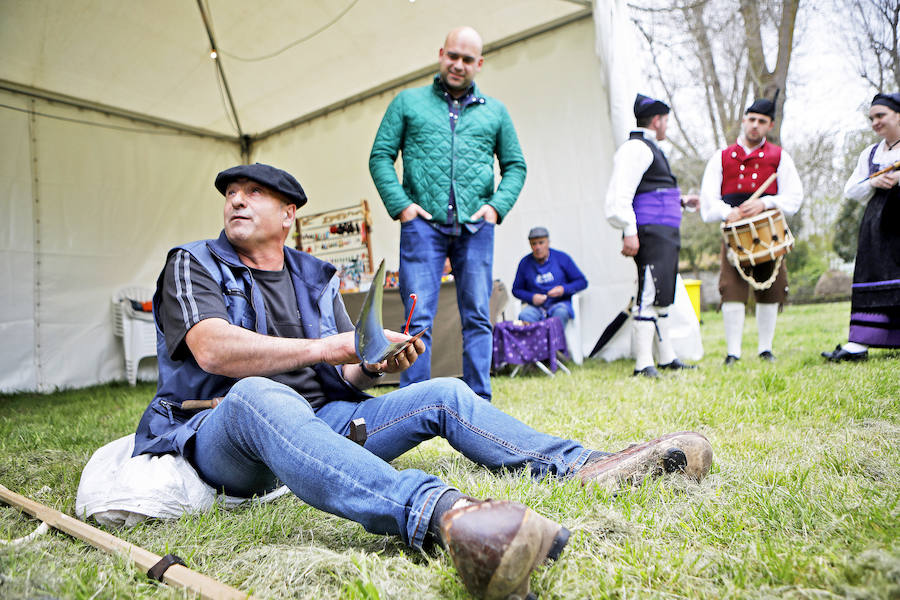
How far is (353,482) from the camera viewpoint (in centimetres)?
112

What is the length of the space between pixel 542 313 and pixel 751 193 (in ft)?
6.16

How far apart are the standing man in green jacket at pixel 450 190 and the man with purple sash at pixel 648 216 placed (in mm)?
983

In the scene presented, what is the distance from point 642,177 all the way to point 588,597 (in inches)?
131

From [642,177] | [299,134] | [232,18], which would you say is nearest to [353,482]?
[642,177]

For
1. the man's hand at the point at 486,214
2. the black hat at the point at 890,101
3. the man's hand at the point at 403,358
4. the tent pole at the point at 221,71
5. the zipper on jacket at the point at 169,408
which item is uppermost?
the tent pole at the point at 221,71

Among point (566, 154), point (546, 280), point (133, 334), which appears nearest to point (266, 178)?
point (546, 280)

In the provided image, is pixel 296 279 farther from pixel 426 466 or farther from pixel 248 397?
pixel 426 466

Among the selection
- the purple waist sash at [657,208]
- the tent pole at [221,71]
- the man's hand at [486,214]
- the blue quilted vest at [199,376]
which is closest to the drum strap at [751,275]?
the purple waist sash at [657,208]

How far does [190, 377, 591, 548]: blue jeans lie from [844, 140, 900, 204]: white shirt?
3.30m

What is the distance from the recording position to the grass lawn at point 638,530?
0.98 metres

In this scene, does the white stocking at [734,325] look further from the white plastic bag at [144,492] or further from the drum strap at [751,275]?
the white plastic bag at [144,492]

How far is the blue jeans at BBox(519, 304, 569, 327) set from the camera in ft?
16.3

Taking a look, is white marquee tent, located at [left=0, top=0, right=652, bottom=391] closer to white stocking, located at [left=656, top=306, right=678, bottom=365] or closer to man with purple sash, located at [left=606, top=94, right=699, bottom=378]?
man with purple sash, located at [left=606, top=94, right=699, bottom=378]

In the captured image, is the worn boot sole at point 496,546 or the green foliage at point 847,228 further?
the green foliage at point 847,228
